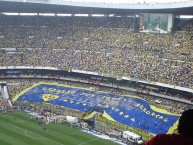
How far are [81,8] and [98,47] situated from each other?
30.3ft

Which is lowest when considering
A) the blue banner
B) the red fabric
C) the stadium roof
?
the blue banner

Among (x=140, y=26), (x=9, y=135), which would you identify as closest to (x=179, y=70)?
(x=140, y=26)

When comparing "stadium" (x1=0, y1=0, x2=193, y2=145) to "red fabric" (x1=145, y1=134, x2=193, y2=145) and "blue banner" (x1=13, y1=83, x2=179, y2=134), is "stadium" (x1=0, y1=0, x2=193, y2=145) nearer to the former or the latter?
"blue banner" (x1=13, y1=83, x2=179, y2=134)

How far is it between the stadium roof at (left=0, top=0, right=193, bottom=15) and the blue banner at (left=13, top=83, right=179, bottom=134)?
52.4 feet

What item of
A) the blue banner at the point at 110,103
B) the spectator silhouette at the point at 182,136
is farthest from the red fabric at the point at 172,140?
the blue banner at the point at 110,103

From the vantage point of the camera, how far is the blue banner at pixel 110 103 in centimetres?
3731

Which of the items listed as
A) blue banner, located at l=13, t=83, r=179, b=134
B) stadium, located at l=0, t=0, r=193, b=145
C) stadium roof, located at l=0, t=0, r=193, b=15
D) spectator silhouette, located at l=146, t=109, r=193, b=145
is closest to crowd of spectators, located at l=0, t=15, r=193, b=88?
stadium, located at l=0, t=0, r=193, b=145

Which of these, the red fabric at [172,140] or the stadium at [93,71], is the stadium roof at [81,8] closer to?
the stadium at [93,71]

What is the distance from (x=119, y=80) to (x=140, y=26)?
1276 cm

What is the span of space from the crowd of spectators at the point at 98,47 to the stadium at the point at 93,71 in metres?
0.18

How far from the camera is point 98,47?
198 feet

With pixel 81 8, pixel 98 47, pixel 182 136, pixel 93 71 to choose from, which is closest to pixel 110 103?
A: pixel 93 71

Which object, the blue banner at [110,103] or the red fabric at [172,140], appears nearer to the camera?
the red fabric at [172,140]

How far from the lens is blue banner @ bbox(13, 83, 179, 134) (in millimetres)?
37312
